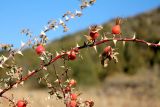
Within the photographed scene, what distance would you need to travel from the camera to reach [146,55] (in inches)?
2167

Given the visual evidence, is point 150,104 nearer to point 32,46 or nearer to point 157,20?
point 32,46

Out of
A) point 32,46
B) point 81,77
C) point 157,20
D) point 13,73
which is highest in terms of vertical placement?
point 157,20

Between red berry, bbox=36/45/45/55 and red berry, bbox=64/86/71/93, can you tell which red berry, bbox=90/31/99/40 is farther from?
red berry, bbox=64/86/71/93

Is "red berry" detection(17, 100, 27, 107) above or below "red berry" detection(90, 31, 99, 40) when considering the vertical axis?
below

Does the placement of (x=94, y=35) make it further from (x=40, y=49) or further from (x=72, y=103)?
(x=72, y=103)

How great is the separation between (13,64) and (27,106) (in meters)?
0.29

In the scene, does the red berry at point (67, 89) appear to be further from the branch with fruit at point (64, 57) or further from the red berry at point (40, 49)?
the red berry at point (40, 49)

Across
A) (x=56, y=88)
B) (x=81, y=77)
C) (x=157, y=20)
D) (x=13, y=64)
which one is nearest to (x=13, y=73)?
(x=13, y=64)

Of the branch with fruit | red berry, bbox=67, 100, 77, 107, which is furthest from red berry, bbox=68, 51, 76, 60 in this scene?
red berry, bbox=67, 100, 77, 107

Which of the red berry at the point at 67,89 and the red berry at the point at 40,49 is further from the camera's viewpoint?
the red berry at the point at 67,89

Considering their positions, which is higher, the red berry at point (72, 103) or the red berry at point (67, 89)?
the red berry at point (67, 89)

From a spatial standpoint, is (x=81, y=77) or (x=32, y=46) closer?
(x=32, y=46)

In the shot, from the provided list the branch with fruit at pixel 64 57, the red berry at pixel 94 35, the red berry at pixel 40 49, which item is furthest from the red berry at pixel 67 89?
the red berry at pixel 94 35

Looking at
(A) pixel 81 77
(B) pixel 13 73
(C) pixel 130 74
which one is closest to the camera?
(B) pixel 13 73
